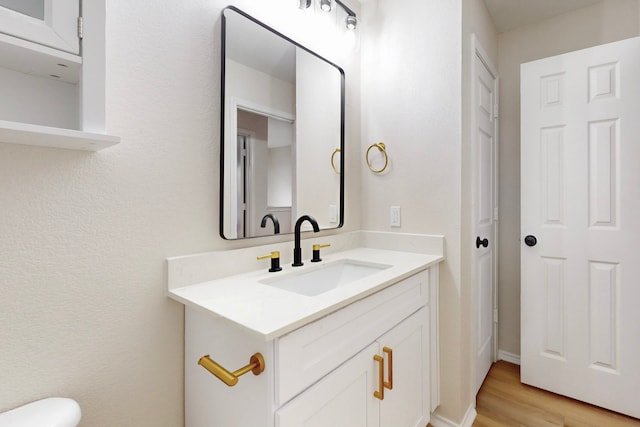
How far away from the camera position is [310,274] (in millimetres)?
1394

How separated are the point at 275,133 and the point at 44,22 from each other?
32.9 inches

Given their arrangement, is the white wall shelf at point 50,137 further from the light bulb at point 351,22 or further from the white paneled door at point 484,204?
the white paneled door at point 484,204

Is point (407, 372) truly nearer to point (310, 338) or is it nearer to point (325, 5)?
point (310, 338)

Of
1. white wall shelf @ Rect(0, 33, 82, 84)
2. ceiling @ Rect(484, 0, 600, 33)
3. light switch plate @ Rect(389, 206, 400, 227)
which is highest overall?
ceiling @ Rect(484, 0, 600, 33)

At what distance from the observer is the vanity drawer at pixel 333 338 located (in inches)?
30.7

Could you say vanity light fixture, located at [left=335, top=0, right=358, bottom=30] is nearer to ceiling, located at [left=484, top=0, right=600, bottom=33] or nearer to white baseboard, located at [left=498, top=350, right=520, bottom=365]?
ceiling, located at [left=484, top=0, right=600, bottom=33]

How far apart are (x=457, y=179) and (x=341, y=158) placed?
0.64m

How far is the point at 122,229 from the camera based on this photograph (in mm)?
954

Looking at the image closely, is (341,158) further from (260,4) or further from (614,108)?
(614,108)

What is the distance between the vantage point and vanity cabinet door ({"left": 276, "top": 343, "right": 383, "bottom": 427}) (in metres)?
0.81

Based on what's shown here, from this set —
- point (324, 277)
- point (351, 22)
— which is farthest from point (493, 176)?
point (324, 277)

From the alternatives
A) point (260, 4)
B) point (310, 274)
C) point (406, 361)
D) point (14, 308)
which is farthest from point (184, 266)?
point (260, 4)

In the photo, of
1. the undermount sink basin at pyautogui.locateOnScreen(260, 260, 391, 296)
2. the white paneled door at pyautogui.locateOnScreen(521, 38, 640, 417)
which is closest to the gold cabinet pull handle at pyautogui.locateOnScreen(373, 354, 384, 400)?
the undermount sink basin at pyautogui.locateOnScreen(260, 260, 391, 296)

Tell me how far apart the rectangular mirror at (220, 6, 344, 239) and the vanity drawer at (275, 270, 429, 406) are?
0.56 m
